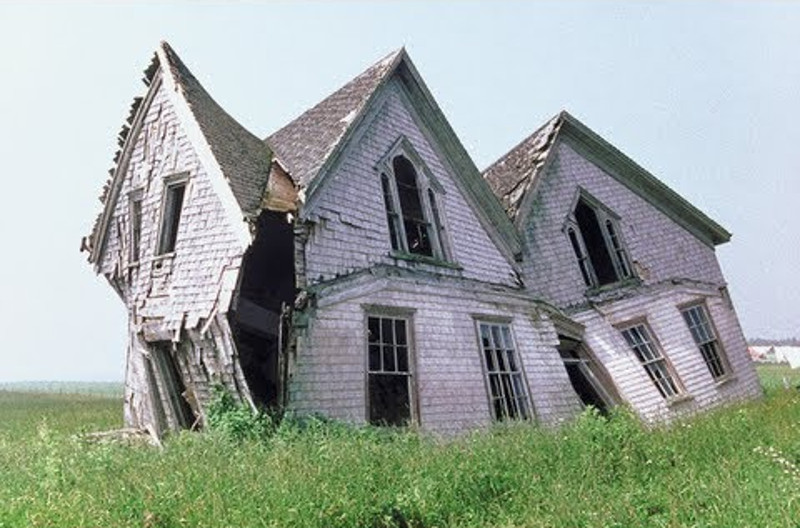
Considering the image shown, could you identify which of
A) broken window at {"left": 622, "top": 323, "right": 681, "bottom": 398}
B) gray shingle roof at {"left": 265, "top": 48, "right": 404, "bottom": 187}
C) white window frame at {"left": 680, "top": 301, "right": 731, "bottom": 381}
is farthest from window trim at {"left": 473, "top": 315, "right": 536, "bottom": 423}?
white window frame at {"left": 680, "top": 301, "right": 731, "bottom": 381}

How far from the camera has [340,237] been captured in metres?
10.2

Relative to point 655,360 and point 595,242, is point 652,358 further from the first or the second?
point 595,242

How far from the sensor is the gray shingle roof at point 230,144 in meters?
9.54

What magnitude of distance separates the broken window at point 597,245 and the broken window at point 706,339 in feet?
7.59

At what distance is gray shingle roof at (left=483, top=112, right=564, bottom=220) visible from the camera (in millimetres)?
15055

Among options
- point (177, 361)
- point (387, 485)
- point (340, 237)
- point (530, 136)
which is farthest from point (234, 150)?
point (530, 136)

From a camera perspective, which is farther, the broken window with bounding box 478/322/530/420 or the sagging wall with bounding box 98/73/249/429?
the broken window with bounding box 478/322/530/420

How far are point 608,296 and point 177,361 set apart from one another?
1055cm

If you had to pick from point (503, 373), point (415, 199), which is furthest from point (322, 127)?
point (503, 373)

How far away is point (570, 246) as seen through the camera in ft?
50.2

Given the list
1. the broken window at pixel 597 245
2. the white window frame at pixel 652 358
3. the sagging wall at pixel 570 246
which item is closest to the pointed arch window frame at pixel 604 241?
the broken window at pixel 597 245

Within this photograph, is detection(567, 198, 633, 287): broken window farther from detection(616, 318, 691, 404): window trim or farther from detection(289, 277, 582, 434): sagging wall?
detection(289, 277, 582, 434): sagging wall

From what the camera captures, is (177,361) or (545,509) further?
(177,361)

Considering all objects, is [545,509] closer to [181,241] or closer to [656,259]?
[181,241]
